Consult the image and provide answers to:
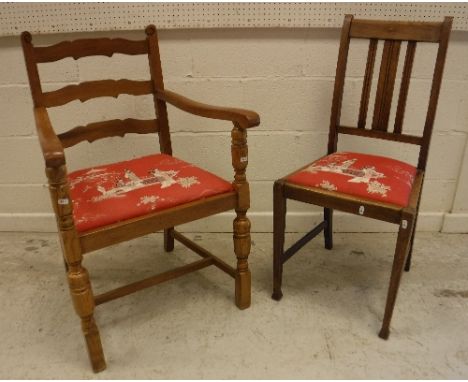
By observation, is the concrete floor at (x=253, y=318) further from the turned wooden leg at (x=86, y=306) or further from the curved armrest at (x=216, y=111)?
the curved armrest at (x=216, y=111)

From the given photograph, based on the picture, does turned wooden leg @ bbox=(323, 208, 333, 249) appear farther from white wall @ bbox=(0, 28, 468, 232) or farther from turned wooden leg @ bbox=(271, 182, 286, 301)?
turned wooden leg @ bbox=(271, 182, 286, 301)

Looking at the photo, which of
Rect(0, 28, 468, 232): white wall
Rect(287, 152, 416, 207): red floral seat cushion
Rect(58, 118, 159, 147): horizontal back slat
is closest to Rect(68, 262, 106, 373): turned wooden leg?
Rect(58, 118, 159, 147): horizontal back slat

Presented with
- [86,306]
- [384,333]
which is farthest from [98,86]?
[384,333]

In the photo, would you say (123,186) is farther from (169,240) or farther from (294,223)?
(294,223)

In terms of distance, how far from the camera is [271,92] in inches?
73.6

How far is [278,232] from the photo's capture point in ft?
5.14

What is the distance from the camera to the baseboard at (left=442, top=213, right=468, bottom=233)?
81.9 inches

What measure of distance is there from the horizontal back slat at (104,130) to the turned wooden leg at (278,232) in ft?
1.74

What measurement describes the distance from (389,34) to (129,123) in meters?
0.99

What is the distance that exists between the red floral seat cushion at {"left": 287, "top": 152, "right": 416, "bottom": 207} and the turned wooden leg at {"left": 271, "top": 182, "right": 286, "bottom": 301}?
7 cm

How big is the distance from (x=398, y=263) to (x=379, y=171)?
33 centimetres

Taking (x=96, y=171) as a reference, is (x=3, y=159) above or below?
below

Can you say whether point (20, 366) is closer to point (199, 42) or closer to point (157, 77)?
point (157, 77)

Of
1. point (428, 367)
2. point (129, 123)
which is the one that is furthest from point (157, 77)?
point (428, 367)
